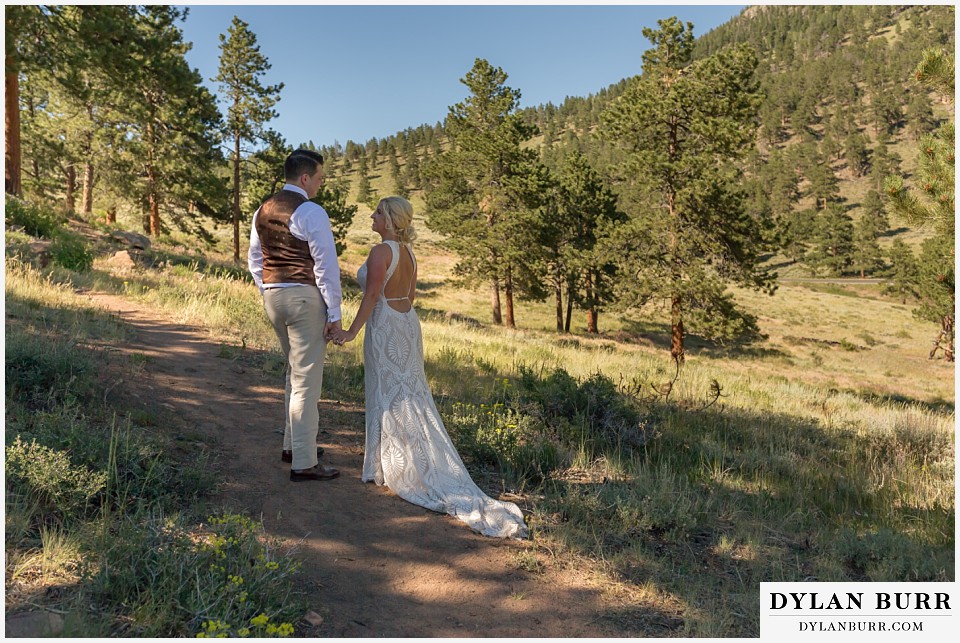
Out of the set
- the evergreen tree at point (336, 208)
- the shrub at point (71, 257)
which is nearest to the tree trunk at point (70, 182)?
the evergreen tree at point (336, 208)

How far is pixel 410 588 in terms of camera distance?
3.65 m

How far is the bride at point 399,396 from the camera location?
4.68m

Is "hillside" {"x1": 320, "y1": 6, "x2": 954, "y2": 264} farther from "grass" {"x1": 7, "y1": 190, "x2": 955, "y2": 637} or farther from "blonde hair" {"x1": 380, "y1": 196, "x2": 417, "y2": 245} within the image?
"blonde hair" {"x1": 380, "y1": 196, "x2": 417, "y2": 245}

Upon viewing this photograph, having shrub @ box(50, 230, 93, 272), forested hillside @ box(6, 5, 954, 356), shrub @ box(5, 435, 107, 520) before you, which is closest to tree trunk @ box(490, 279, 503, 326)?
forested hillside @ box(6, 5, 954, 356)

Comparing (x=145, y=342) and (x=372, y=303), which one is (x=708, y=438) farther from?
(x=145, y=342)

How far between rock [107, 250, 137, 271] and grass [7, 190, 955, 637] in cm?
35

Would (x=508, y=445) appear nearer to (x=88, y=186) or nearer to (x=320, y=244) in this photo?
(x=320, y=244)

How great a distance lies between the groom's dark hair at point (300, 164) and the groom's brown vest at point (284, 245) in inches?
5.7

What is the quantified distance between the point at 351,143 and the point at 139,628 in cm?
16436

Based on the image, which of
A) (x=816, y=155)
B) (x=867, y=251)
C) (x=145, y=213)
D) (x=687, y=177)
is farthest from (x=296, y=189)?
(x=816, y=155)

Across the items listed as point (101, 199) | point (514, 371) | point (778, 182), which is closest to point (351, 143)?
point (778, 182)

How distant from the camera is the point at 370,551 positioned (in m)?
3.97

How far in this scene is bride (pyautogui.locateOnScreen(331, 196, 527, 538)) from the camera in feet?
15.3

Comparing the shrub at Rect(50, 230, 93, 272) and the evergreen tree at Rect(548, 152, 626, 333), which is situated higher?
the evergreen tree at Rect(548, 152, 626, 333)
